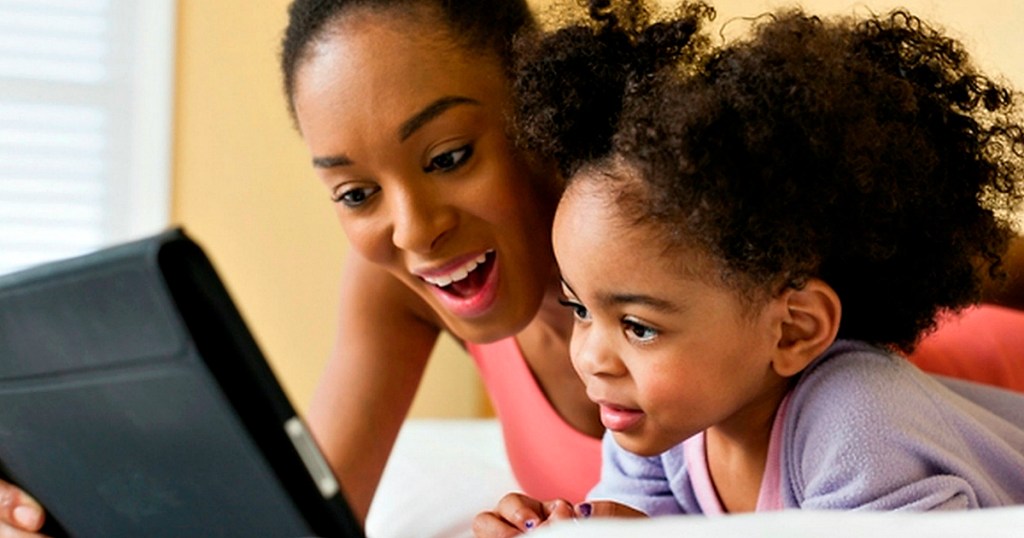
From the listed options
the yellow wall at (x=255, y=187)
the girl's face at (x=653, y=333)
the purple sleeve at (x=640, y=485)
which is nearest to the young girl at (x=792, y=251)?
the girl's face at (x=653, y=333)

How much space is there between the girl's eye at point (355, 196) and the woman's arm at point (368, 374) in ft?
1.03

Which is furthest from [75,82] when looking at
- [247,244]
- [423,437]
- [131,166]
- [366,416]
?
[366,416]

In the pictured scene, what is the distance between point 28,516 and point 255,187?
6.25 feet

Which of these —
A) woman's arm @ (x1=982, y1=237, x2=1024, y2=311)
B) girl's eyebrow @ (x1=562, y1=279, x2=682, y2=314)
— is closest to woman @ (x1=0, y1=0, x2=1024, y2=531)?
girl's eyebrow @ (x1=562, y1=279, x2=682, y2=314)

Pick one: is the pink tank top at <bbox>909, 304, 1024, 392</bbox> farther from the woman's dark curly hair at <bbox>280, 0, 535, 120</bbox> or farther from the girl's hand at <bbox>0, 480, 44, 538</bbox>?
the girl's hand at <bbox>0, 480, 44, 538</bbox>

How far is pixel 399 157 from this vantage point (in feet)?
4.06

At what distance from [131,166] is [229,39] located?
0.34 meters

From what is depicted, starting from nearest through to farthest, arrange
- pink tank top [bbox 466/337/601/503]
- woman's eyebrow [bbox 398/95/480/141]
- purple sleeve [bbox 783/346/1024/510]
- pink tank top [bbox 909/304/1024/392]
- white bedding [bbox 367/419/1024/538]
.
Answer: white bedding [bbox 367/419/1024/538] → purple sleeve [bbox 783/346/1024/510] → woman's eyebrow [bbox 398/95/480/141] → pink tank top [bbox 909/304/1024/392] → pink tank top [bbox 466/337/601/503]

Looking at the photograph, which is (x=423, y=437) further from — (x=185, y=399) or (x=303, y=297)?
(x=185, y=399)

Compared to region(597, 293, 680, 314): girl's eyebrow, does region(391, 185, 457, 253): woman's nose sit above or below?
above

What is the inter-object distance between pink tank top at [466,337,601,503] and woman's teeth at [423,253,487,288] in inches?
10.6

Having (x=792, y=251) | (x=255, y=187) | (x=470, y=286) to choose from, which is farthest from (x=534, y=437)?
(x=255, y=187)

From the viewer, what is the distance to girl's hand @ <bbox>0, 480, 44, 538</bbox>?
3.14 feet

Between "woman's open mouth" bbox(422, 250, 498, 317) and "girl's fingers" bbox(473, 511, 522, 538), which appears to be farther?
"woman's open mouth" bbox(422, 250, 498, 317)
